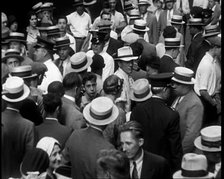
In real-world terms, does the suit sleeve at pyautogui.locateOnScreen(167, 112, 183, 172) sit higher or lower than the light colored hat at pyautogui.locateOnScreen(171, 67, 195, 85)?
lower

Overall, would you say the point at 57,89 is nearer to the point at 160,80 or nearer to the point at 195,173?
the point at 160,80

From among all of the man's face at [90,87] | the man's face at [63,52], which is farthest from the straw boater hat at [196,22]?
the man's face at [90,87]

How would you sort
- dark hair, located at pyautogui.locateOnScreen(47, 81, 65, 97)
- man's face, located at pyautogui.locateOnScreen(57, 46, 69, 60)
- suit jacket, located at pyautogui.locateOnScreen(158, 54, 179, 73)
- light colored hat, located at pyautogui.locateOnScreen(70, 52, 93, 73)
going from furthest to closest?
1. man's face, located at pyautogui.locateOnScreen(57, 46, 69, 60)
2. suit jacket, located at pyautogui.locateOnScreen(158, 54, 179, 73)
3. light colored hat, located at pyautogui.locateOnScreen(70, 52, 93, 73)
4. dark hair, located at pyautogui.locateOnScreen(47, 81, 65, 97)

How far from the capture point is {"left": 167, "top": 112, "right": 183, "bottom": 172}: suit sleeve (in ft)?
18.0

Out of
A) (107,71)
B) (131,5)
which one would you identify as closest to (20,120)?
(107,71)

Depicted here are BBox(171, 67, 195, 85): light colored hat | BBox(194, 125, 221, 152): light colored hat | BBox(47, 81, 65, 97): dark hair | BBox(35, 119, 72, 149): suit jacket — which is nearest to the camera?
BBox(194, 125, 221, 152): light colored hat

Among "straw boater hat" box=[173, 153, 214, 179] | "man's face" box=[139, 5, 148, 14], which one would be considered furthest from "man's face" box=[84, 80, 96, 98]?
"man's face" box=[139, 5, 148, 14]

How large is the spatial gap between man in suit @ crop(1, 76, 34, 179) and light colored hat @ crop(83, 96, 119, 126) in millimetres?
491

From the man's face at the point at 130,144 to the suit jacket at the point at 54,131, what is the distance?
0.73 meters

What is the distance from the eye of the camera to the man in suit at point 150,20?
38.0ft

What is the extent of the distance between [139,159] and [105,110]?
555 mm

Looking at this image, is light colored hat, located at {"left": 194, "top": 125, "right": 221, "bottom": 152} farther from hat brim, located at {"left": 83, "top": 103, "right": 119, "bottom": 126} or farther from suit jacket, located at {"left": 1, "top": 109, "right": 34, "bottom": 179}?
suit jacket, located at {"left": 1, "top": 109, "right": 34, "bottom": 179}

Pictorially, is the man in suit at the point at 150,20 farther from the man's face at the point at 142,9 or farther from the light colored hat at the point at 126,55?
the light colored hat at the point at 126,55

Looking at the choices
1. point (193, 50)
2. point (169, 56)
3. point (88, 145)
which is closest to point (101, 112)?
point (88, 145)
